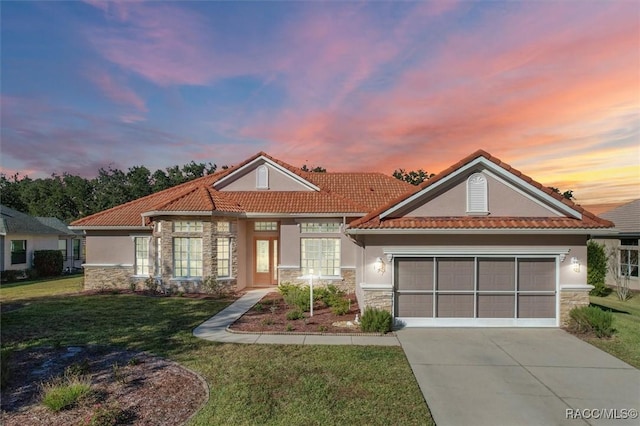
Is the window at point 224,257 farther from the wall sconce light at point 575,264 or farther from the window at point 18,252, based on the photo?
the window at point 18,252

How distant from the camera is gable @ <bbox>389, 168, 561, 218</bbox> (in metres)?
10.7

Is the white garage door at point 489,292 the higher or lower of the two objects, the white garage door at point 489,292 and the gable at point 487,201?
the lower

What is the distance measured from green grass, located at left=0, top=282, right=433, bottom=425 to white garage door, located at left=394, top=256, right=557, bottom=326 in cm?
282

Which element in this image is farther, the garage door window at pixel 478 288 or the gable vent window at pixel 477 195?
the gable vent window at pixel 477 195

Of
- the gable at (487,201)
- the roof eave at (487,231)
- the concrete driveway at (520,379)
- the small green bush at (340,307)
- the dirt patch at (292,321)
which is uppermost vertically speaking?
the gable at (487,201)

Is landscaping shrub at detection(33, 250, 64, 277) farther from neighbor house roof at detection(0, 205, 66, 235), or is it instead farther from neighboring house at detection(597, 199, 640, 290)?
neighboring house at detection(597, 199, 640, 290)

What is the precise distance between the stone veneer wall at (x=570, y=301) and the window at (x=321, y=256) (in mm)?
9357

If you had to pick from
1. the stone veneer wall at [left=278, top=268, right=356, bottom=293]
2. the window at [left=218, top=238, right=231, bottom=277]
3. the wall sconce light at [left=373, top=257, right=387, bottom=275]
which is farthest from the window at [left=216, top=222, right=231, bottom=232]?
the wall sconce light at [left=373, top=257, right=387, bottom=275]

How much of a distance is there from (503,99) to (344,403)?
14.5 meters

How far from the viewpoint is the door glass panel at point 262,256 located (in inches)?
724

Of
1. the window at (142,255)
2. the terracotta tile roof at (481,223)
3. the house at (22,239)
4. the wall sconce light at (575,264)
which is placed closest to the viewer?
the terracotta tile roof at (481,223)

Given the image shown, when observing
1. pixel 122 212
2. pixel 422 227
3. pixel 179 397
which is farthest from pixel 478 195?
pixel 122 212

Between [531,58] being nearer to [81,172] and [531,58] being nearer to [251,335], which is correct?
[251,335]

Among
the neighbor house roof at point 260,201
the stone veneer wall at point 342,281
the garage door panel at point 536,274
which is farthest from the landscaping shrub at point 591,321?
the neighbor house roof at point 260,201
